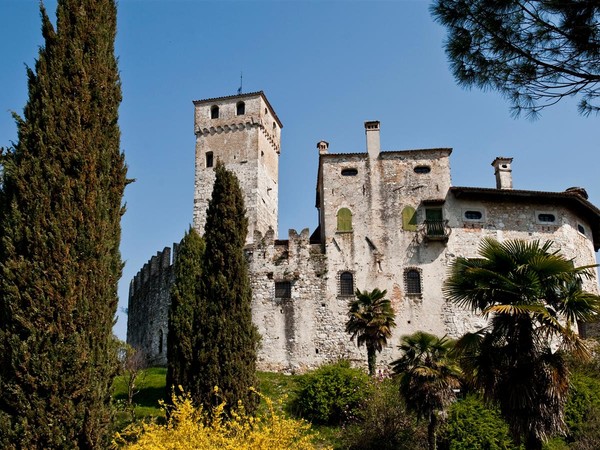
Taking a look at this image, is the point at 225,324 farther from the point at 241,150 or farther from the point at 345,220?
the point at 241,150

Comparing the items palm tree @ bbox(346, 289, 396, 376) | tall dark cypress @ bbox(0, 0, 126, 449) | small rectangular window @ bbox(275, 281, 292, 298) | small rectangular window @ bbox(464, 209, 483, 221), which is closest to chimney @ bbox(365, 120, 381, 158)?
small rectangular window @ bbox(464, 209, 483, 221)

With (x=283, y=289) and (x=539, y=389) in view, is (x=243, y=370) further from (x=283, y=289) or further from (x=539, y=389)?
(x=283, y=289)

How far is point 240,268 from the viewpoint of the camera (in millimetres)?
22594

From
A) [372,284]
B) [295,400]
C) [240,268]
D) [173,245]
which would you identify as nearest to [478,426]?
[295,400]

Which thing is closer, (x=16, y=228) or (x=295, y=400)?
(x=16, y=228)

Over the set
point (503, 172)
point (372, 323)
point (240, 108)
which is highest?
point (240, 108)

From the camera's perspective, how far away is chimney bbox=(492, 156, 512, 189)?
39562 mm

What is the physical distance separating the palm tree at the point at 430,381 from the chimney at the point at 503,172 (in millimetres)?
18938

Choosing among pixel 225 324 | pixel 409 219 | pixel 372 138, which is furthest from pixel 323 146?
pixel 225 324

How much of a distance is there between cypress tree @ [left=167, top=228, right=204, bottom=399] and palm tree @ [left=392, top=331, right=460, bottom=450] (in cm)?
684

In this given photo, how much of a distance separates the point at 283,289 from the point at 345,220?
4.98 metres

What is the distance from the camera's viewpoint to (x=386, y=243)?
37125 mm

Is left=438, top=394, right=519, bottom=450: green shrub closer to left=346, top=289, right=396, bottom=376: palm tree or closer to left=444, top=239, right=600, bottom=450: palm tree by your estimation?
left=346, top=289, right=396, bottom=376: palm tree

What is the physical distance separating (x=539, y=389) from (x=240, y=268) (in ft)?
35.5
